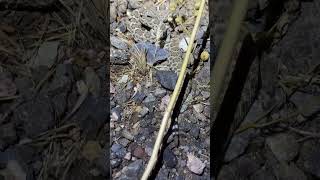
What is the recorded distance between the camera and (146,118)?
1.20 meters

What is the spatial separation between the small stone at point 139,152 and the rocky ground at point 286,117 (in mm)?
167

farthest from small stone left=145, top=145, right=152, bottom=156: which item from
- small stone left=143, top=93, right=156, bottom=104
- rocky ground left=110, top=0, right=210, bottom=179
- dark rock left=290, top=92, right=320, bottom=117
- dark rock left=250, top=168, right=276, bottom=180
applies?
dark rock left=290, top=92, right=320, bottom=117

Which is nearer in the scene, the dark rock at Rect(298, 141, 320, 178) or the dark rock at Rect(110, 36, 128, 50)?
the dark rock at Rect(298, 141, 320, 178)

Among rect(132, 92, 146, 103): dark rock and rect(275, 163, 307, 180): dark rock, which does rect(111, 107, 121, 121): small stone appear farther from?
rect(275, 163, 307, 180): dark rock

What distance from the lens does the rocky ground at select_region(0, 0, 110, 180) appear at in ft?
3.71

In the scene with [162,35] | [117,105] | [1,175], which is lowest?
[1,175]

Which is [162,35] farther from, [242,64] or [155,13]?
[242,64]

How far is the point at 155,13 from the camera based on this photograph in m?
1.30

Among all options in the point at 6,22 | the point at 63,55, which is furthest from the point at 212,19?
the point at 6,22

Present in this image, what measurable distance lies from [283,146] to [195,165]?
0.18 m

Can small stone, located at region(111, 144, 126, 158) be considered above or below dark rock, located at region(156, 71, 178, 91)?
below

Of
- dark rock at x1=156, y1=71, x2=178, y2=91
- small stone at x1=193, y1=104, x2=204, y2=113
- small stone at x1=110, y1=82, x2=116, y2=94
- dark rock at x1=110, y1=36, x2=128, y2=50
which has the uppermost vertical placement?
dark rock at x1=110, y1=36, x2=128, y2=50

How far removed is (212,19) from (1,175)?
575mm

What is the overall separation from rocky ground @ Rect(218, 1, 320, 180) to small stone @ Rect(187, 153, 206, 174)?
4 cm
